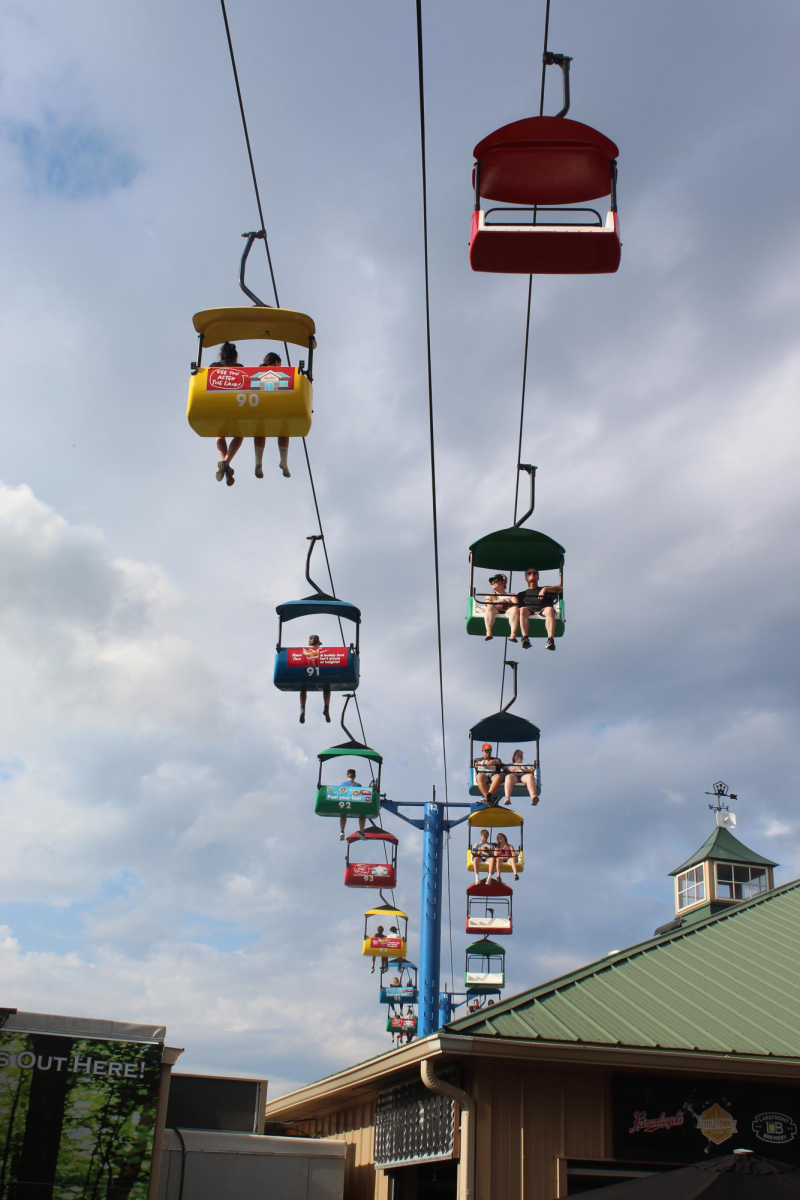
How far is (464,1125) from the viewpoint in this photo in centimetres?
944

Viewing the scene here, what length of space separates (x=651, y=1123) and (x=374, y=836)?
11.8 m

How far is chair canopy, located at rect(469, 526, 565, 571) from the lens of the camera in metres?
12.2

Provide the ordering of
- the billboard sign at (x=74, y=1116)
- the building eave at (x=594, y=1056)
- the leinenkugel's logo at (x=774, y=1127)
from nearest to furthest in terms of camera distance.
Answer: the billboard sign at (x=74, y=1116) → the building eave at (x=594, y=1056) → the leinenkugel's logo at (x=774, y=1127)

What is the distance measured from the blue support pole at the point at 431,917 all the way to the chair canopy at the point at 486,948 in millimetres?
8804

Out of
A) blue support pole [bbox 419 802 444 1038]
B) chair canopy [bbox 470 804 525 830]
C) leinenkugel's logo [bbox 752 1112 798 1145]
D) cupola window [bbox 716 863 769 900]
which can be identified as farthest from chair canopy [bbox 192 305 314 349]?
cupola window [bbox 716 863 769 900]

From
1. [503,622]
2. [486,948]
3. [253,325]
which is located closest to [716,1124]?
[503,622]

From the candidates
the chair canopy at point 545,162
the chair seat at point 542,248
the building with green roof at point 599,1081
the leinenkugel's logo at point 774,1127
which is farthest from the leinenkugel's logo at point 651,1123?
the chair canopy at point 545,162

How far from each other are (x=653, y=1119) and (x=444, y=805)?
35.6ft

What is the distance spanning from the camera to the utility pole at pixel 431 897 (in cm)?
1900

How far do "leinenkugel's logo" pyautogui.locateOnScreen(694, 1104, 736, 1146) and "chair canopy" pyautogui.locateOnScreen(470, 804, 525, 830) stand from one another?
815 cm

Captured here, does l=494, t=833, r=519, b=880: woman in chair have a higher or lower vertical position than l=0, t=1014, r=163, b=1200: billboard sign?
higher

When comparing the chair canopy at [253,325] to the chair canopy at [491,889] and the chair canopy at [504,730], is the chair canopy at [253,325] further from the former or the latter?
the chair canopy at [491,889]

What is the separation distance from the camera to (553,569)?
1337 cm

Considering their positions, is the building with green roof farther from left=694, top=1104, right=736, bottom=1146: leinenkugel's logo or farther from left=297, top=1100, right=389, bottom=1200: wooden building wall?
left=297, top=1100, right=389, bottom=1200: wooden building wall
